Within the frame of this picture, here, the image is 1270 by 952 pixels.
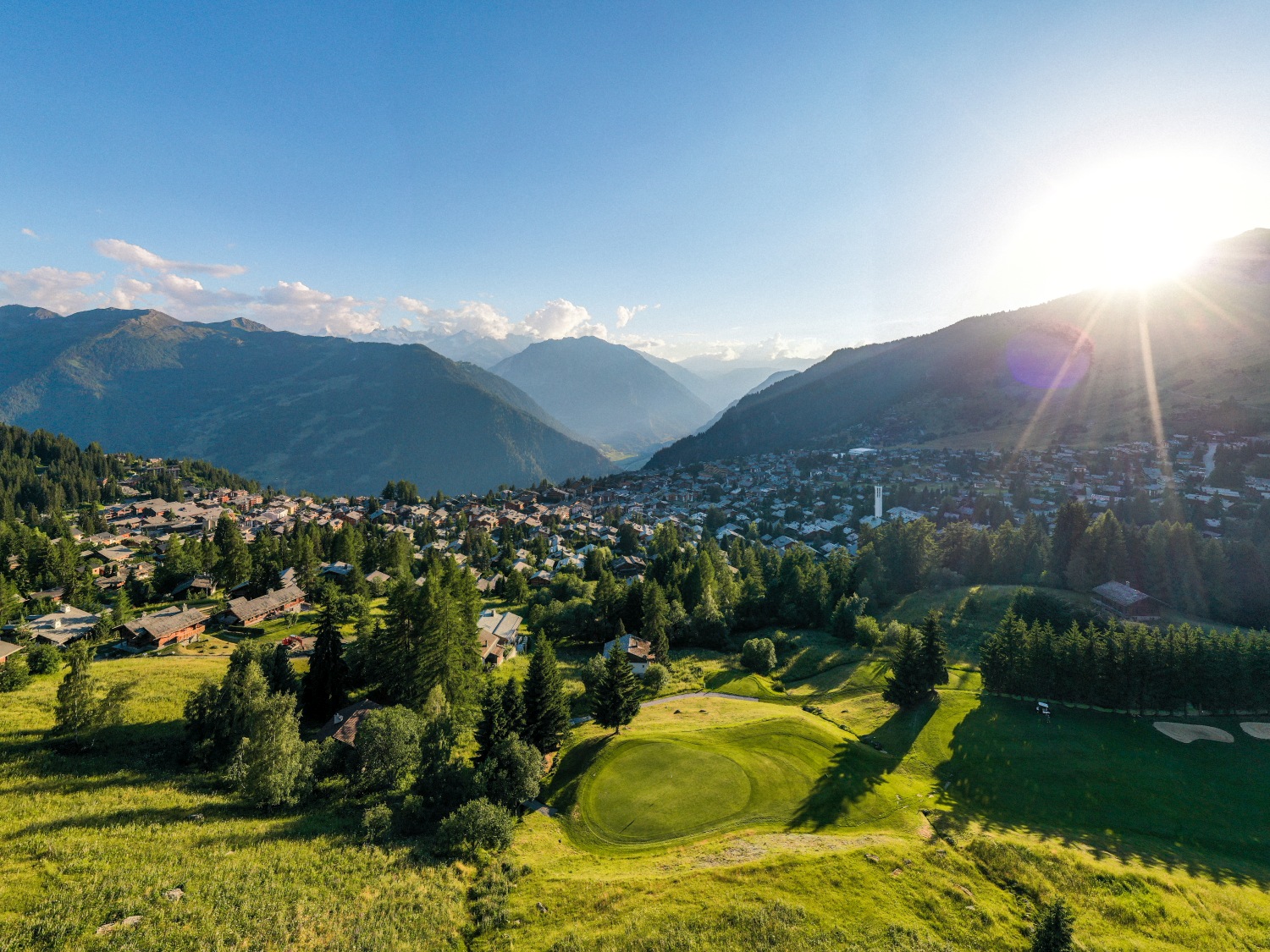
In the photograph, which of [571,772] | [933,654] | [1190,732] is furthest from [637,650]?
[1190,732]

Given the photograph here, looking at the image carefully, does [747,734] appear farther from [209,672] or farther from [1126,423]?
[1126,423]

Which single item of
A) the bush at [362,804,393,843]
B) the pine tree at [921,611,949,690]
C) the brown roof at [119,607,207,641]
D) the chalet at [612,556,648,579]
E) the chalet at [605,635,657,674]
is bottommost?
the chalet at [612,556,648,579]

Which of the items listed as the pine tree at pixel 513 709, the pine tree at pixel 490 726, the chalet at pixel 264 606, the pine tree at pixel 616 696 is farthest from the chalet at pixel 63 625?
the pine tree at pixel 616 696

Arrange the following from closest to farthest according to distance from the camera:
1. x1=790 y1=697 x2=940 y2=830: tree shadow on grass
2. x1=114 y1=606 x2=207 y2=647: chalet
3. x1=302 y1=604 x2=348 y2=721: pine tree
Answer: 1. x1=790 y1=697 x2=940 y2=830: tree shadow on grass
2. x1=302 y1=604 x2=348 y2=721: pine tree
3. x1=114 y1=606 x2=207 y2=647: chalet

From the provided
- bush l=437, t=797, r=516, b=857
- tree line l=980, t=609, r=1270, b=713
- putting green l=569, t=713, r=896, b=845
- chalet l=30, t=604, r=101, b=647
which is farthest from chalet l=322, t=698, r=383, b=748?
tree line l=980, t=609, r=1270, b=713

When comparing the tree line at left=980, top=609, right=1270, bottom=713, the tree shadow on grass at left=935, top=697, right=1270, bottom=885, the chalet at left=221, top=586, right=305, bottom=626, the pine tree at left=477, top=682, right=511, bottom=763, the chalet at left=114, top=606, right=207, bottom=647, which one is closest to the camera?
the tree shadow on grass at left=935, top=697, right=1270, bottom=885

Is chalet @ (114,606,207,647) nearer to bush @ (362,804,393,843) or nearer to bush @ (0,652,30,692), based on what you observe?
bush @ (0,652,30,692)
